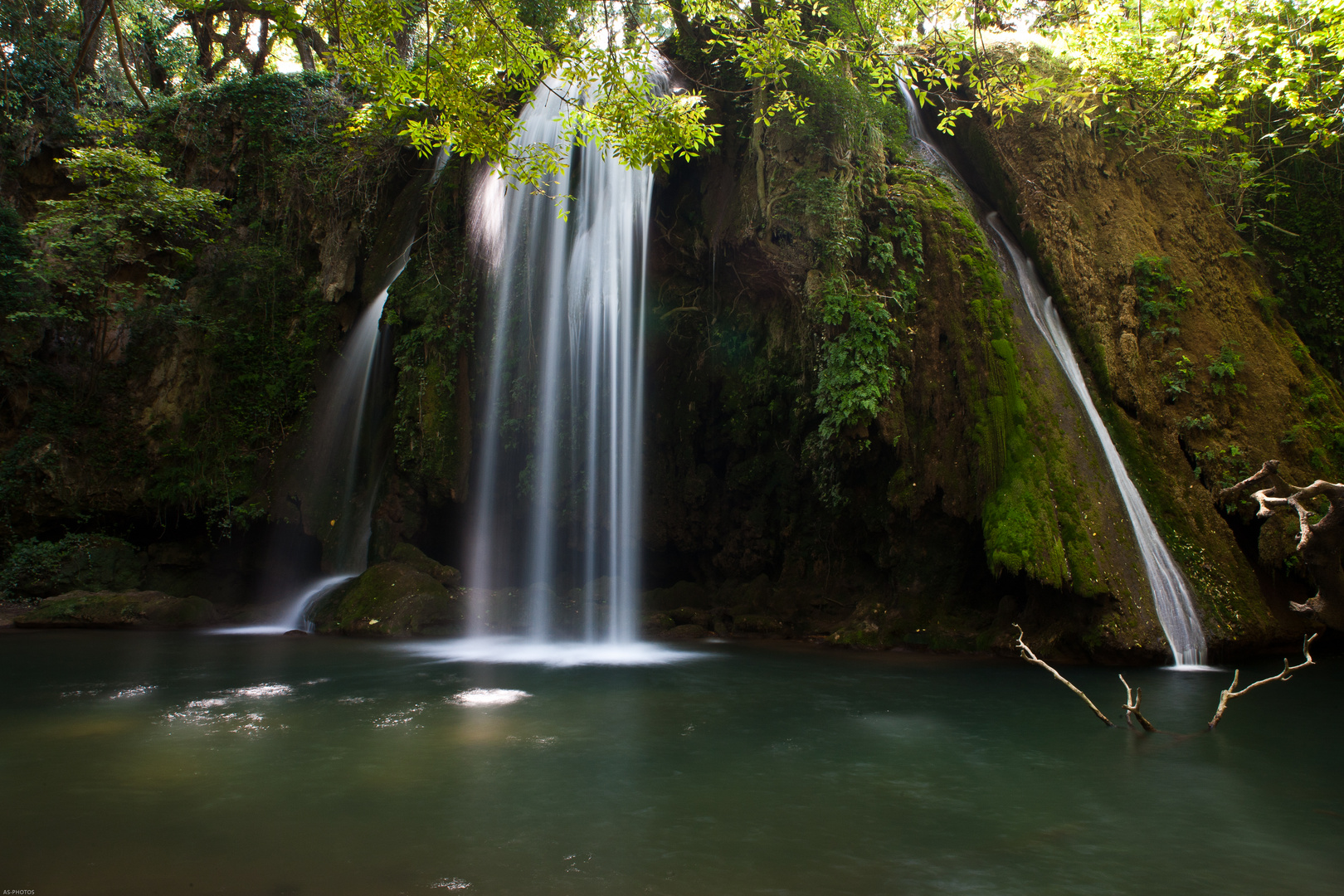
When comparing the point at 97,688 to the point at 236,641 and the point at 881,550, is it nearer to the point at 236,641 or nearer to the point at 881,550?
the point at 236,641

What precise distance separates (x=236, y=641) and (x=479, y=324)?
6092 mm

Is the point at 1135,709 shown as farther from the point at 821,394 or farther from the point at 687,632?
the point at 687,632

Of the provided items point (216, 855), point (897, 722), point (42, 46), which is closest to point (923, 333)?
point (897, 722)

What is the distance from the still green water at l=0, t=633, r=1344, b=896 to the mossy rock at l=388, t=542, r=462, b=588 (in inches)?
195

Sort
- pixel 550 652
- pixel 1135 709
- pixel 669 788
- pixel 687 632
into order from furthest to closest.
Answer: pixel 687 632, pixel 550 652, pixel 1135 709, pixel 669 788

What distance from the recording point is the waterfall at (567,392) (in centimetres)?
1198

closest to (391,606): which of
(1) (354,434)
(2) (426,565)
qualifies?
(2) (426,565)

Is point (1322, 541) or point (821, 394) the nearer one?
point (1322, 541)

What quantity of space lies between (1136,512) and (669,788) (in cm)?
656

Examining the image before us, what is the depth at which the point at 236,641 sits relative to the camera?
9.85 meters

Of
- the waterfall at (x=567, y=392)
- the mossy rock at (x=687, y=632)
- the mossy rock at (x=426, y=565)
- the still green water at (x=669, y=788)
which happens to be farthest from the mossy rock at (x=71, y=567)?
the mossy rock at (x=687, y=632)

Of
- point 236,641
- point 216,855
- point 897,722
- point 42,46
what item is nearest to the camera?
point 216,855

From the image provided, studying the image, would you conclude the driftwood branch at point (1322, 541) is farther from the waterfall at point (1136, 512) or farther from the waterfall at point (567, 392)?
the waterfall at point (567, 392)

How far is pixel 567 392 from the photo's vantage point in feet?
39.9
